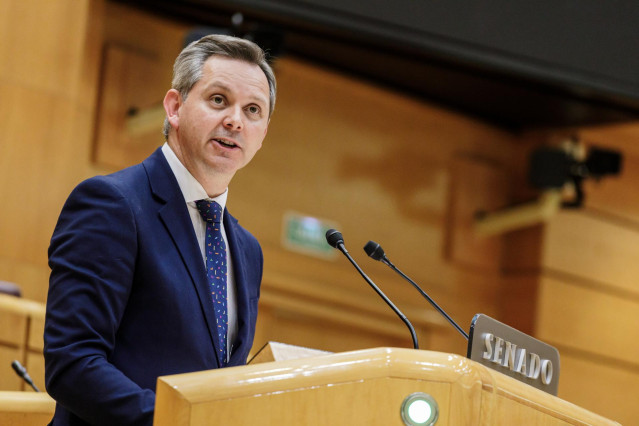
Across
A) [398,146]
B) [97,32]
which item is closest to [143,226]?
[97,32]

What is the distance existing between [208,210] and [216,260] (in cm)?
8

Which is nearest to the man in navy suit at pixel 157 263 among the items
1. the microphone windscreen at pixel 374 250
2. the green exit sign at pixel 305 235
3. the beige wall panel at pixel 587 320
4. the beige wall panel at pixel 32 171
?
the microphone windscreen at pixel 374 250

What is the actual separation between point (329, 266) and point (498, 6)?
1.35 metres

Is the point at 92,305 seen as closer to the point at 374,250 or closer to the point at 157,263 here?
the point at 157,263

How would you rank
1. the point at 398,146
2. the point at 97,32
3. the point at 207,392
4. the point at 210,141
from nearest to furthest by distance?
the point at 207,392 < the point at 210,141 < the point at 97,32 < the point at 398,146

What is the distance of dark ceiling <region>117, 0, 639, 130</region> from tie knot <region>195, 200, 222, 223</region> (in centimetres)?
186

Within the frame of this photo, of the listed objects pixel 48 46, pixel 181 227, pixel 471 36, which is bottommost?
pixel 181 227

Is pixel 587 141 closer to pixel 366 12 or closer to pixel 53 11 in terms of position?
pixel 366 12

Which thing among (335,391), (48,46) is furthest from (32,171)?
(335,391)

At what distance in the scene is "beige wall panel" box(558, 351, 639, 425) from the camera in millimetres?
4461

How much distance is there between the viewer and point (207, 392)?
3.34 feet

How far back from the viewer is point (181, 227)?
1306mm

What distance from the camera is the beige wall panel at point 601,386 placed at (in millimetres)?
4461

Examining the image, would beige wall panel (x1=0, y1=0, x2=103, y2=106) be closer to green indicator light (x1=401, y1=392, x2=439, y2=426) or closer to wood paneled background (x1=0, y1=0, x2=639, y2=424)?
wood paneled background (x1=0, y1=0, x2=639, y2=424)
